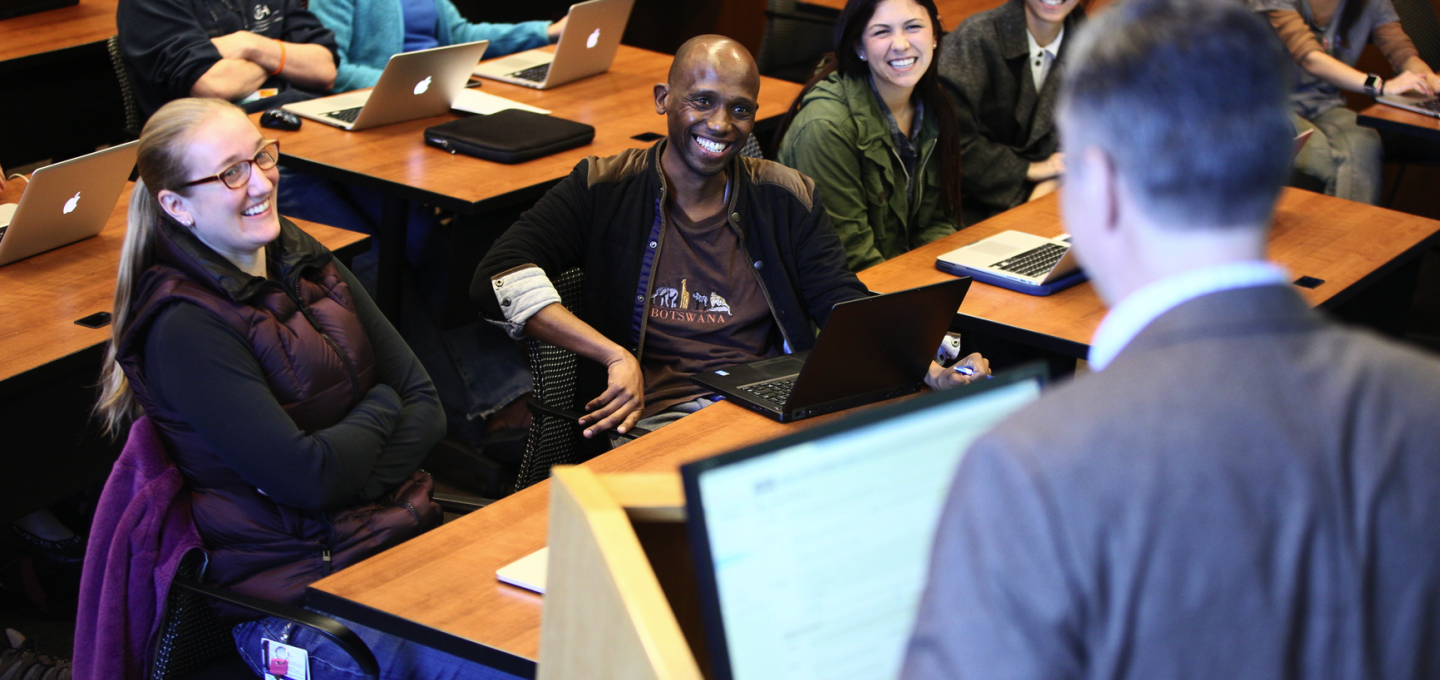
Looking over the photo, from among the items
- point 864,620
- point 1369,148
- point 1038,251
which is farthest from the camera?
point 1369,148

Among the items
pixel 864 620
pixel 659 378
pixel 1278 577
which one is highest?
pixel 1278 577

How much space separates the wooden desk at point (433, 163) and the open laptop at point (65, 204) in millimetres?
487

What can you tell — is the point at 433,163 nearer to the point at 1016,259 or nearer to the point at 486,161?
the point at 486,161

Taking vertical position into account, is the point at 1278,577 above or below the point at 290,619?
above

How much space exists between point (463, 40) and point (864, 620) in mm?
3615

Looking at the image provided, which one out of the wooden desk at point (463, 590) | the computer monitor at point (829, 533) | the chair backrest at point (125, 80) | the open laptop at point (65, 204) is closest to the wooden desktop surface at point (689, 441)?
the wooden desk at point (463, 590)

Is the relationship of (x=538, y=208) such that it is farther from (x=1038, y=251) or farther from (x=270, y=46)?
(x=270, y=46)

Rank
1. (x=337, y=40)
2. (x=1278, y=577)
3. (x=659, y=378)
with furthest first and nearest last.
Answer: (x=337, y=40), (x=659, y=378), (x=1278, y=577)

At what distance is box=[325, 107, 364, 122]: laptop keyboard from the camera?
3201 millimetres

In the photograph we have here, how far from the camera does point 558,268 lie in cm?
233

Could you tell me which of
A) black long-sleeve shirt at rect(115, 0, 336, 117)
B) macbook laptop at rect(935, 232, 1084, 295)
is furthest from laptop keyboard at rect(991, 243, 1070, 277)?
black long-sleeve shirt at rect(115, 0, 336, 117)

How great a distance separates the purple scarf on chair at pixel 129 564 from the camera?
5.21ft

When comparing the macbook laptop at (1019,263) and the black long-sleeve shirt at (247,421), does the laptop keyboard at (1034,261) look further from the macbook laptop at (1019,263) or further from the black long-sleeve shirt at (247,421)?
the black long-sleeve shirt at (247,421)

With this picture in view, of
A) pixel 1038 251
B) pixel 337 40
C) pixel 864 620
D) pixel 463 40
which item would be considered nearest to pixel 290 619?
pixel 864 620
